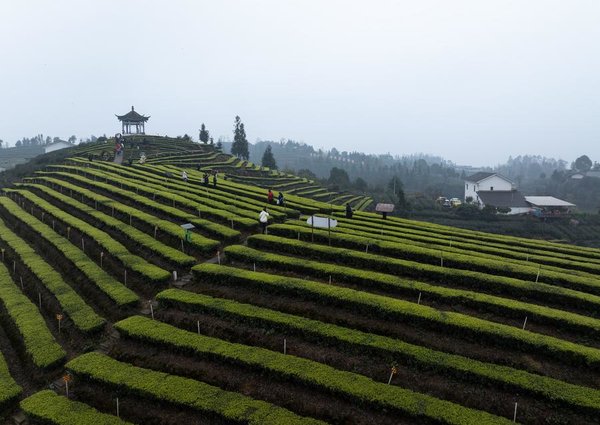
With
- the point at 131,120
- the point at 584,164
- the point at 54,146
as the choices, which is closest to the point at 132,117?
the point at 131,120

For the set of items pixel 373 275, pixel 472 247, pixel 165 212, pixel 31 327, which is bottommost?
pixel 31 327

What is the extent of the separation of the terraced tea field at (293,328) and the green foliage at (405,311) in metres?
0.06

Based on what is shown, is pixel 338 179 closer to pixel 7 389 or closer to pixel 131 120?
pixel 131 120

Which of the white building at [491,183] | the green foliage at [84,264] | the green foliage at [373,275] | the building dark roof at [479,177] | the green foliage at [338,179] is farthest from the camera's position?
the green foliage at [338,179]

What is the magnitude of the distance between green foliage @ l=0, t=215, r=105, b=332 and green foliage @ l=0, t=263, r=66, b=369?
3.62ft

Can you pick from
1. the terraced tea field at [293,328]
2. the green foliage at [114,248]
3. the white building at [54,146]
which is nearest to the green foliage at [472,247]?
the terraced tea field at [293,328]

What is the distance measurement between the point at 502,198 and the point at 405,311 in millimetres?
73357

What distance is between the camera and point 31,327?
1759 centimetres

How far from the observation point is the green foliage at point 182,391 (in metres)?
11.6

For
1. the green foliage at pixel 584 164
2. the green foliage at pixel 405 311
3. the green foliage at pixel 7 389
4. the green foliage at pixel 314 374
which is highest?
the green foliage at pixel 584 164

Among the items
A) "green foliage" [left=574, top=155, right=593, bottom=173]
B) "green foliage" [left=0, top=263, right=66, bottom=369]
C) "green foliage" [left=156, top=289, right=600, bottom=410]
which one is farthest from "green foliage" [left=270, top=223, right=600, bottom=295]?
"green foliage" [left=574, top=155, right=593, bottom=173]

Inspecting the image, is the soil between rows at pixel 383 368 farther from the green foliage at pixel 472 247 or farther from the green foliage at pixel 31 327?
the green foliage at pixel 472 247

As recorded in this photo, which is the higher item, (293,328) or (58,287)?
(293,328)

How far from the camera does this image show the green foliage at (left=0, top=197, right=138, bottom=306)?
18.8m
